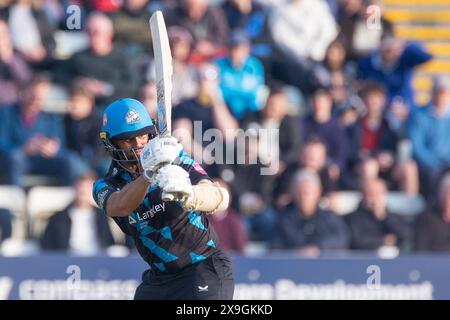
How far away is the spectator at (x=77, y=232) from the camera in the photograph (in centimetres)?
1023

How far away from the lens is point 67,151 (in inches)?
424

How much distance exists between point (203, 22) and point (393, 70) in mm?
2183

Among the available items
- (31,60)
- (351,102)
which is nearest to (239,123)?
(351,102)

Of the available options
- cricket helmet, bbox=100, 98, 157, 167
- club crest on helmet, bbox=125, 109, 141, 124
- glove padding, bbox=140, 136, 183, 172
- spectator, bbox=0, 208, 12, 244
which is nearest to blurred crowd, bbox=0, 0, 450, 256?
spectator, bbox=0, 208, 12, 244

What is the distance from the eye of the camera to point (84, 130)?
35.4 ft

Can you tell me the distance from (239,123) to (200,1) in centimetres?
158

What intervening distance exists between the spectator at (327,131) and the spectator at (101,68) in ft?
6.16

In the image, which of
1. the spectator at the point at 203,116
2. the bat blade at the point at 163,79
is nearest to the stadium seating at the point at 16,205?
the spectator at the point at 203,116

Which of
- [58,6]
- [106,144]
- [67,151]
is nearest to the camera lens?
[106,144]

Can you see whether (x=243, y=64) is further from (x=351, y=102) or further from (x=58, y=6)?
(x=58, y=6)

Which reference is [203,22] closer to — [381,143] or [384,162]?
[381,143]

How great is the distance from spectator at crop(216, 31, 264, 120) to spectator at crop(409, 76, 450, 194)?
5.87 feet

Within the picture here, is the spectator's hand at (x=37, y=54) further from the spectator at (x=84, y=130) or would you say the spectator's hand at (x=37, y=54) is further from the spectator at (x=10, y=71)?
the spectator at (x=84, y=130)
